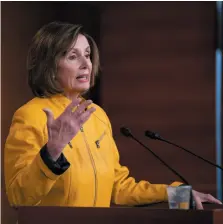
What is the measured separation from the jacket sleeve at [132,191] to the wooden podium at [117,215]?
59 centimetres

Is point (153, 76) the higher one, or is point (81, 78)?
point (81, 78)

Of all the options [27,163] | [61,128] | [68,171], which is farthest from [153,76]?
[61,128]

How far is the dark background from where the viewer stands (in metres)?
4.67

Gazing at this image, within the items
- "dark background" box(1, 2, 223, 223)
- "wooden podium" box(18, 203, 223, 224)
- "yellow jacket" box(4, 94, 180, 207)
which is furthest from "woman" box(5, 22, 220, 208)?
"dark background" box(1, 2, 223, 223)

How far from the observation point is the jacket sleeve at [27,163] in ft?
7.21

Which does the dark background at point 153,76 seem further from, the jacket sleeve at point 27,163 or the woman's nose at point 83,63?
the jacket sleeve at point 27,163

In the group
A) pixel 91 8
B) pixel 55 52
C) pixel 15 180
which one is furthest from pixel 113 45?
pixel 15 180

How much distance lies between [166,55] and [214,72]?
0.32m

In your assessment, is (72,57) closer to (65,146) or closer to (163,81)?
(65,146)

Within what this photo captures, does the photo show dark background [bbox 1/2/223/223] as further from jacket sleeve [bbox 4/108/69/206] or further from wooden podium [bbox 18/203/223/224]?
wooden podium [bbox 18/203/223/224]

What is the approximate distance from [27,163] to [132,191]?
19.9 inches

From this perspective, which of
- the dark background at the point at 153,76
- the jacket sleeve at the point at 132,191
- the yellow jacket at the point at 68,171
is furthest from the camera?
the dark background at the point at 153,76

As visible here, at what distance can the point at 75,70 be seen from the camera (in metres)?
2.62

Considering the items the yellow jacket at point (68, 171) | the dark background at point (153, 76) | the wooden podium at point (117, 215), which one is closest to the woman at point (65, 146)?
the yellow jacket at point (68, 171)
